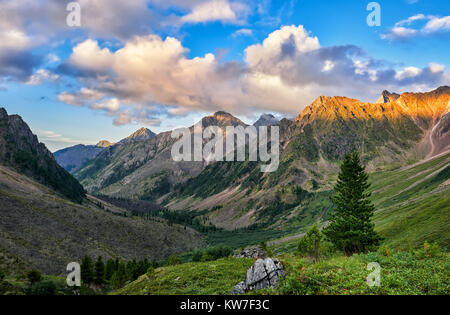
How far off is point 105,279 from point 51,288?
51.7 meters

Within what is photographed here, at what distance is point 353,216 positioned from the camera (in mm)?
43469

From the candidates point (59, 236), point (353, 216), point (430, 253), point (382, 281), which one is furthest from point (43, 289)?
point (59, 236)

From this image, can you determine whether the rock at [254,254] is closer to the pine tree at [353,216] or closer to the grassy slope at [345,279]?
the pine tree at [353,216]

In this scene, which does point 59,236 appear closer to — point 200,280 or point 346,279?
point 200,280

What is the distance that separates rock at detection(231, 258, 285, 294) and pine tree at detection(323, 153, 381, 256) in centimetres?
2523

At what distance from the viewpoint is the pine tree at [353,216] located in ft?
139

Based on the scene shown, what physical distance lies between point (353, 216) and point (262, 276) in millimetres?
27806

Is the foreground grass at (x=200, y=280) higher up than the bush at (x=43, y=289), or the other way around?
the foreground grass at (x=200, y=280)

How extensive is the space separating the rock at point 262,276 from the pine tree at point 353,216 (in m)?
25.2

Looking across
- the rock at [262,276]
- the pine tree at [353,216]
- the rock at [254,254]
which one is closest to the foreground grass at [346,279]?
the rock at [262,276]

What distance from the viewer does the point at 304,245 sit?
54.8 meters

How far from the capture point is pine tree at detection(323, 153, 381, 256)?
42.4m
